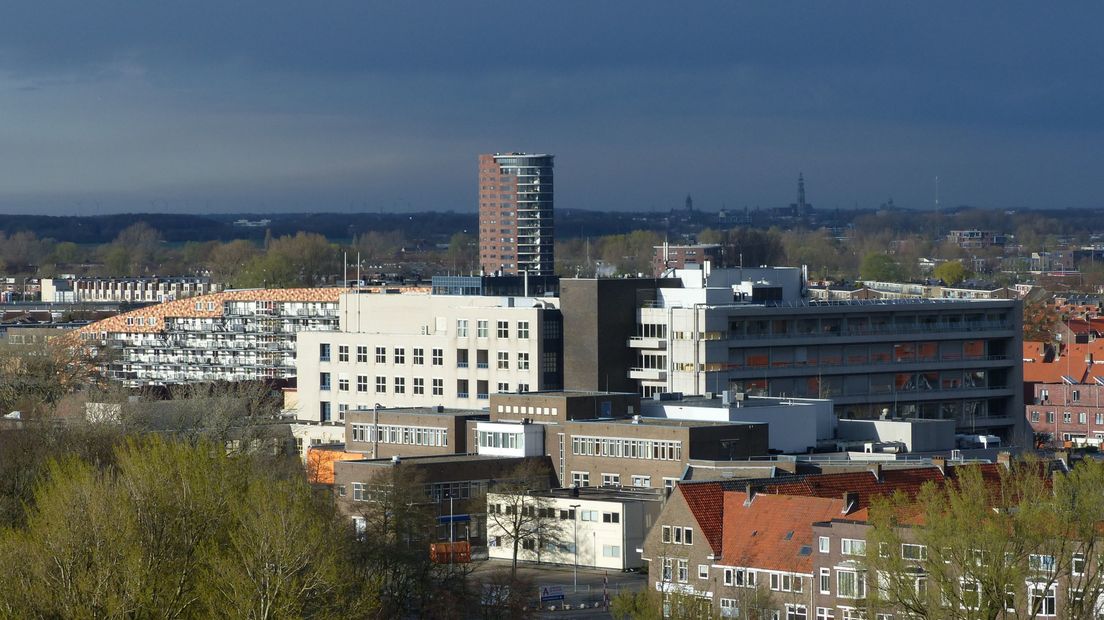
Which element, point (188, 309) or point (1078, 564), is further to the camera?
point (188, 309)

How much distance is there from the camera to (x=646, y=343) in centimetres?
11156

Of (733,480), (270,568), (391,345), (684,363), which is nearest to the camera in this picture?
(270,568)

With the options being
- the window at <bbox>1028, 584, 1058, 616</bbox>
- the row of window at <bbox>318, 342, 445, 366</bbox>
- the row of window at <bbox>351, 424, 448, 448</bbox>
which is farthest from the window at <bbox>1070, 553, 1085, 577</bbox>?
the row of window at <bbox>318, 342, 445, 366</bbox>

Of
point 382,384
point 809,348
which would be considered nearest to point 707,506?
point 809,348

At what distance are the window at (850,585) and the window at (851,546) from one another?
523mm

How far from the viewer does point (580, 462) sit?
292ft

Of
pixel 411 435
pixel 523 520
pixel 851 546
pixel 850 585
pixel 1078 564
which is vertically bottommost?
pixel 523 520

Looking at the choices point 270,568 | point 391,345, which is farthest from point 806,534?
point 391,345

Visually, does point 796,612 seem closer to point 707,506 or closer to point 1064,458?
point 707,506

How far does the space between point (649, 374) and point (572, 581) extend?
34.4 meters

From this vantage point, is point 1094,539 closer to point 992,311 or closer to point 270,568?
point 270,568

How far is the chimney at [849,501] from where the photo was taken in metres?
67.4

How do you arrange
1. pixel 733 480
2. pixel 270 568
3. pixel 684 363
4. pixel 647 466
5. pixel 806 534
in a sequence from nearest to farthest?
pixel 270 568
pixel 806 534
pixel 733 480
pixel 647 466
pixel 684 363

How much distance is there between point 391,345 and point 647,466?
34135mm
